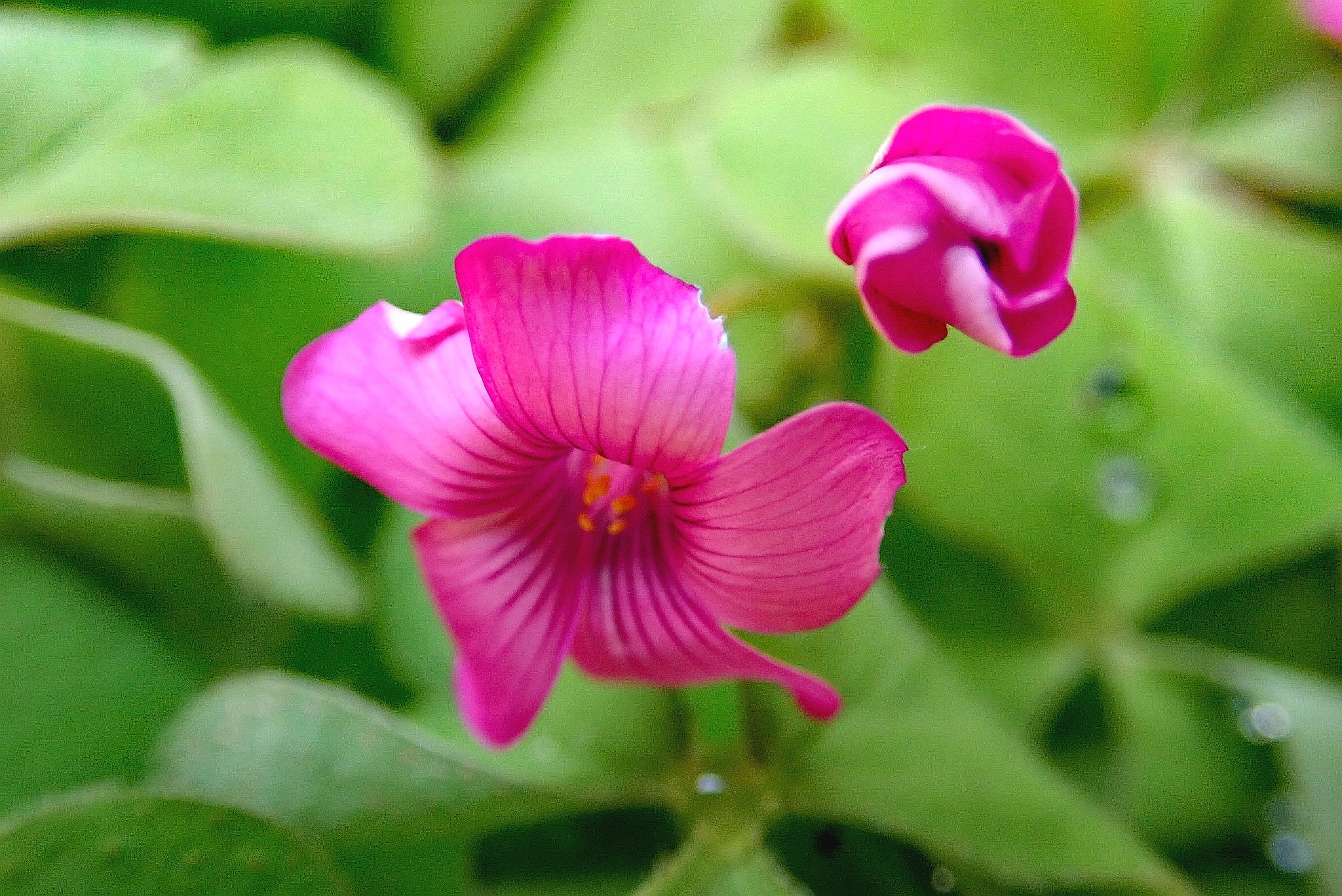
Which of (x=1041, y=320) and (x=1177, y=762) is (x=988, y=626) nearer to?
(x=1177, y=762)

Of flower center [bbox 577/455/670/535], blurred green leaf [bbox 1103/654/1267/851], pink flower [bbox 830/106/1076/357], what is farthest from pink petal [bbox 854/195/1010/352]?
blurred green leaf [bbox 1103/654/1267/851]

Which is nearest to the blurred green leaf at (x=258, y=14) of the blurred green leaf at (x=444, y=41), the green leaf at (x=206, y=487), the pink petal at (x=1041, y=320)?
the blurred green leaf at (x=444, y=41)

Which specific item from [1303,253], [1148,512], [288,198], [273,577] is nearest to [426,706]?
[273,577]

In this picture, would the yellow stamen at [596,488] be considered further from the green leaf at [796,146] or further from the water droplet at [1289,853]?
the water droplet at [1289,853]

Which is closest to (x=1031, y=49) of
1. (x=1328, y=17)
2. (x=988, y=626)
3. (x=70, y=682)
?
(x=1328, y=17)

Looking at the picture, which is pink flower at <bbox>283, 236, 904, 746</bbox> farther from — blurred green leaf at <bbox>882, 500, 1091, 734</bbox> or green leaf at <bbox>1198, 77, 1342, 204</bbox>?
green leaf at <bbox>1198, 77, 1342, 204</bbox>

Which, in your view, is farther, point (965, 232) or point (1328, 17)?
point (1328, 17)
